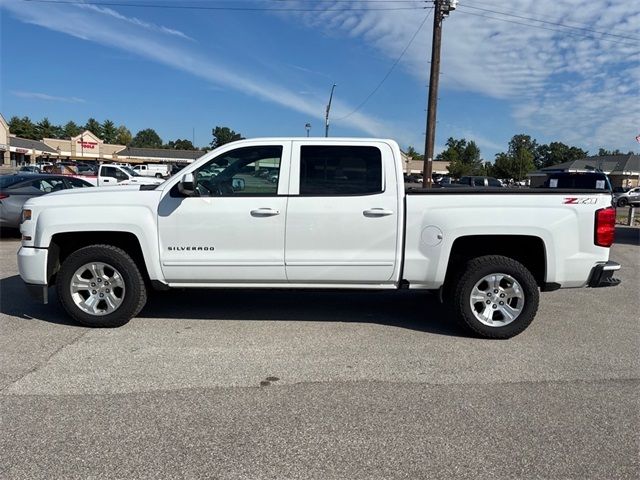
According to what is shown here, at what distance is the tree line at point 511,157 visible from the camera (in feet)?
281

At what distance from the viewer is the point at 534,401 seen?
3.70 m

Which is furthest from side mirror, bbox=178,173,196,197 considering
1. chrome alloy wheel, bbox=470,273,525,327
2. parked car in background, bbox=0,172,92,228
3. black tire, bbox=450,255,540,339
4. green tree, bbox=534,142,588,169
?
green tree, bbox=534,142,588,169

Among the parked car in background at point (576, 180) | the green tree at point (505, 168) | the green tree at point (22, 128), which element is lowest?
the parked car in background at point (576, 180)

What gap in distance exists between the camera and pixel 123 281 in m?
5.09

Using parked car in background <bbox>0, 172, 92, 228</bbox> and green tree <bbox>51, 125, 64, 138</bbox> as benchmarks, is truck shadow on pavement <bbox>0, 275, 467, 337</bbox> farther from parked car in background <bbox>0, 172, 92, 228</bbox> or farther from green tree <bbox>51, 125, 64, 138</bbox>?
green tree <bbox>51, 125, 64, 138</bbox>

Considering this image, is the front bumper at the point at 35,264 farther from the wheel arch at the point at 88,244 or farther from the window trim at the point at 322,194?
the window trim at the point at 322,194

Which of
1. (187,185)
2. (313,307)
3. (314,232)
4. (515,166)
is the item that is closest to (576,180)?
(313,307)

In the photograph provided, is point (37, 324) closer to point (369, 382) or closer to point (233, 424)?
point (233, 424)

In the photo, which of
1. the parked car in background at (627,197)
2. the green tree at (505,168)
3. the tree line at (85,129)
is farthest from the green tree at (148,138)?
the parked car in background at (627,197)

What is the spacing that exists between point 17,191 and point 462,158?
11362cm

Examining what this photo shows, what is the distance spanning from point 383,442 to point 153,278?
3.05 metres

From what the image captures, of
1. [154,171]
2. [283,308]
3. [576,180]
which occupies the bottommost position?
[283,308]

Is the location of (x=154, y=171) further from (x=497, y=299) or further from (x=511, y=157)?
(x=511, y=157)

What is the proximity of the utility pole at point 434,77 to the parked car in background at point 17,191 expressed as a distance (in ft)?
37.3
